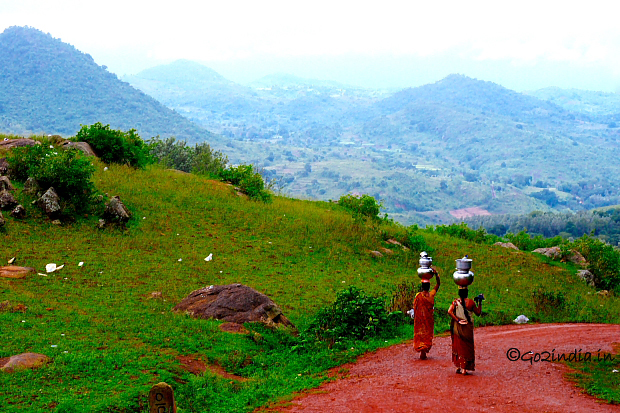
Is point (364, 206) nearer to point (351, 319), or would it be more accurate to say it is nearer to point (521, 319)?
point (521, 319)

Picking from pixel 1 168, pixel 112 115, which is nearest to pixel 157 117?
pixel 112 115

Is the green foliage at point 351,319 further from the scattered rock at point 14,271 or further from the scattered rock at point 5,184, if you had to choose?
the scattered rock at point 5,184

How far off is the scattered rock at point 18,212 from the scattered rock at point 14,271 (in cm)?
384

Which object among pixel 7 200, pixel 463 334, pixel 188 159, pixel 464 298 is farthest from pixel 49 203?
pixel 188 159

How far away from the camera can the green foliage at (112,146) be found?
2470 centimetres

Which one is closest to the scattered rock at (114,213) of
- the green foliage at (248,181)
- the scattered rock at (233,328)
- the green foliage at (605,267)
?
the green foliage at (248,181)

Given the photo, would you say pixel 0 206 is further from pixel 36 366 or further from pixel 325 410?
pixel 325 410

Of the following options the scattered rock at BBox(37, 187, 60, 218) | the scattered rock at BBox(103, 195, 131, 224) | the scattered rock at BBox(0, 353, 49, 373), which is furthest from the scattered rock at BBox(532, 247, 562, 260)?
the scattered rock at BBox(0, 353, 49, 373)

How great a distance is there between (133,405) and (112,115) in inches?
5798

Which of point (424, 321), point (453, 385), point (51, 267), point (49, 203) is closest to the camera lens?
point (453, 385)

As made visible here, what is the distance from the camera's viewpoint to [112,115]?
144m

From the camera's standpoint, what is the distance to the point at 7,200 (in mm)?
17500

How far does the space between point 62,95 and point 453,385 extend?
495 ft

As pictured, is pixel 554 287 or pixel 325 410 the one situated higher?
pixel 325 410
